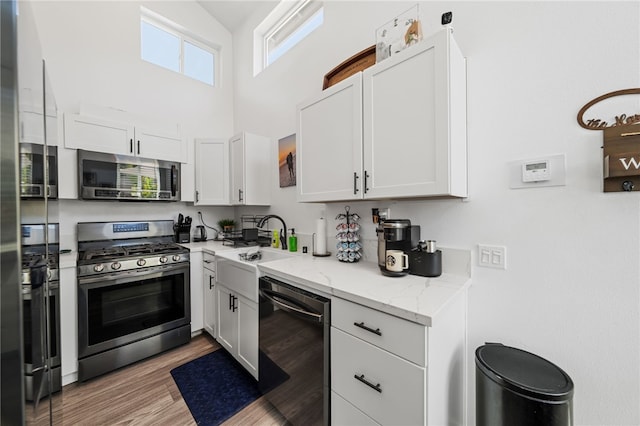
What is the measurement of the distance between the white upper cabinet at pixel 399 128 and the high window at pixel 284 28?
1.47 meters

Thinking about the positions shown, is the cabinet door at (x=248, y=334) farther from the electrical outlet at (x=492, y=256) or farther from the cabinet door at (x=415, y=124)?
the electrical outlet at (x=492, y=256)

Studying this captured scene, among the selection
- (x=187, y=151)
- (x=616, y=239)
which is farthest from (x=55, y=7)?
(x=616, y=239)

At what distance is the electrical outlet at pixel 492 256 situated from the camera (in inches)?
50.4

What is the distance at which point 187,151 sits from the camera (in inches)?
112

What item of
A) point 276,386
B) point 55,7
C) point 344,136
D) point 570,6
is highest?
Answer: point 55,7

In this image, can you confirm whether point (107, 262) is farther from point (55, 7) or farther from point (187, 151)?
point (55, 7)

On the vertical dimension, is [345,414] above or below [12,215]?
below

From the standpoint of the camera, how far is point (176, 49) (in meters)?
3.22

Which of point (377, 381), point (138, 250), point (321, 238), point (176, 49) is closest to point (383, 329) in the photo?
point (377, 381)

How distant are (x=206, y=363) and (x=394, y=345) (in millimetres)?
1918

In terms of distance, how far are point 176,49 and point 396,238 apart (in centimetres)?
382

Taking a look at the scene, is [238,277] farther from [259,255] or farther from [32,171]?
[32,171]

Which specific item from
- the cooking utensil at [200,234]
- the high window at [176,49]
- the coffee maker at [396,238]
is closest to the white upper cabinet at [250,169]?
the cooking utensil at [200,234]

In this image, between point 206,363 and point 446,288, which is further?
point 206,363
